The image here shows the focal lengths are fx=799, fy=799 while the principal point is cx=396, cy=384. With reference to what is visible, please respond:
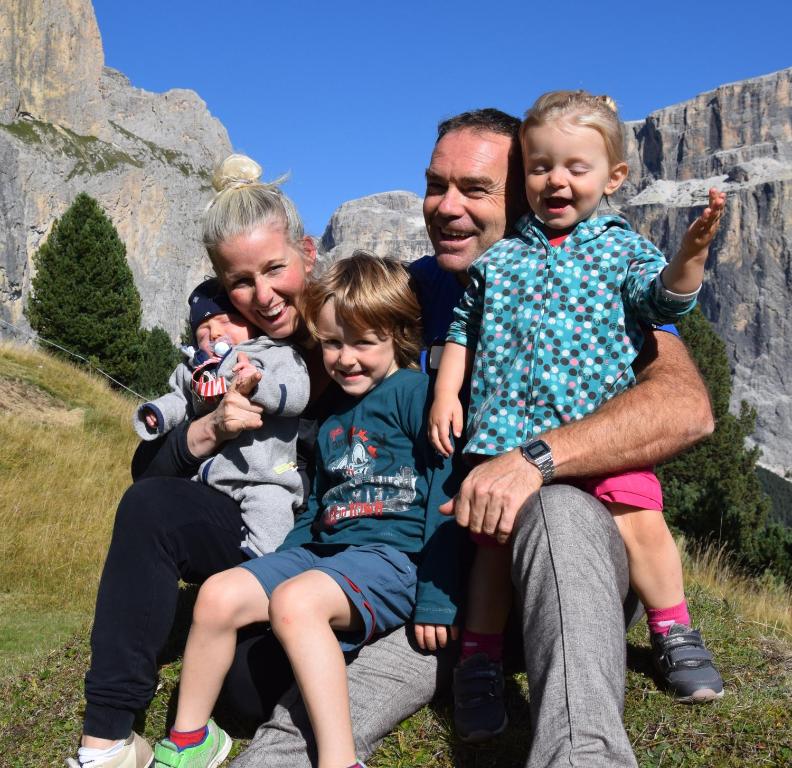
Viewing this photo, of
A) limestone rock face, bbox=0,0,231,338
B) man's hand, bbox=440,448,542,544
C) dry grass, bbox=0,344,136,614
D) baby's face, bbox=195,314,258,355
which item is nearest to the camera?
man's hand, bbox=440,448,542,544

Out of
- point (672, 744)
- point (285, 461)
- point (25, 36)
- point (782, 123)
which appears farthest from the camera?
point (782, 123)

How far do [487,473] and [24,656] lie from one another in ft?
11.4

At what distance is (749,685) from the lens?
2.77 m

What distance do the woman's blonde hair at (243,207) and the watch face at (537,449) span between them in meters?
1.28

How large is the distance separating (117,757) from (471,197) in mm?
2249

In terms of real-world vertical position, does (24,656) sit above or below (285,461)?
below

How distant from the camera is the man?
1.81m

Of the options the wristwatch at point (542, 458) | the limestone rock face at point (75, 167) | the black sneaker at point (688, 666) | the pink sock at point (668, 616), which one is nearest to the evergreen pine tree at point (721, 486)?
the black sneaker at point (688, 666)

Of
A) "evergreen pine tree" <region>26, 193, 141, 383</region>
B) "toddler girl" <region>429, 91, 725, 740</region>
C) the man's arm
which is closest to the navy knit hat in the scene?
"toddler girl" <region>429, 91, 725, 740</region>

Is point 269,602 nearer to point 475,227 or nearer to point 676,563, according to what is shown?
point 676,563

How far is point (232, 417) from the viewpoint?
2.65 metres

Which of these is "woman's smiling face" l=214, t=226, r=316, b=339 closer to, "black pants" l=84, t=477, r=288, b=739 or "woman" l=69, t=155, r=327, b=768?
"woman" l=69, t=155, r=327, b=768

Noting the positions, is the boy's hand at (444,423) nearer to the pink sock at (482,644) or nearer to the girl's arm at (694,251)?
the pink sock at (482,644)

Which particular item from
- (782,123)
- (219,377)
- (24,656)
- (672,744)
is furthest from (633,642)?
(782,123)
